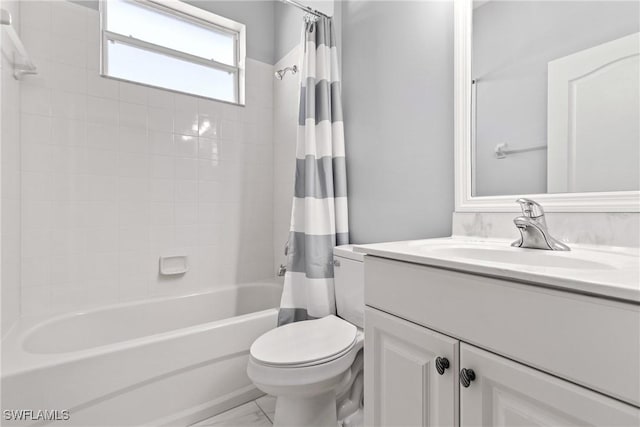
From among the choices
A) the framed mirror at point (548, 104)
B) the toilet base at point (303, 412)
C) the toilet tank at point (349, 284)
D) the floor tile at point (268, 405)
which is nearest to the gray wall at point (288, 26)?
the framed mirror at point (548, 104)

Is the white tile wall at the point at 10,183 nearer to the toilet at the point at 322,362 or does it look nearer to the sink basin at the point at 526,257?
the toilet at the point at 322,362

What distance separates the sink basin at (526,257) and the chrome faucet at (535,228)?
4 cm

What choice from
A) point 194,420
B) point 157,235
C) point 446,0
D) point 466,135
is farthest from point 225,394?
point 446,0

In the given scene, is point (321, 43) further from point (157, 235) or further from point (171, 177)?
point (157, 235)

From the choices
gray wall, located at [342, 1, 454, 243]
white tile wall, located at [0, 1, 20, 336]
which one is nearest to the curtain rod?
Answer: gray wall, located at [342, 1, 454, 243]

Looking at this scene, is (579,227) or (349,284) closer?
(579,227)

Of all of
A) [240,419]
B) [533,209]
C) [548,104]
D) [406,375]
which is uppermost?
[548,104]

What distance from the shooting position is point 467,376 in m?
0.61

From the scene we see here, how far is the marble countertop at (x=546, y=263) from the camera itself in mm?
446

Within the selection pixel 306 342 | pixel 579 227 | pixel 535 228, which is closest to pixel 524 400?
pixel 535 228

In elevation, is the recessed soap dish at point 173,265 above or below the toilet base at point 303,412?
above

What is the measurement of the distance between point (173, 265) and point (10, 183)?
91cm

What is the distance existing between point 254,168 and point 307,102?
35.0 inches

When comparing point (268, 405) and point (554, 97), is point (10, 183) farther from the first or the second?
point (554, 97)
